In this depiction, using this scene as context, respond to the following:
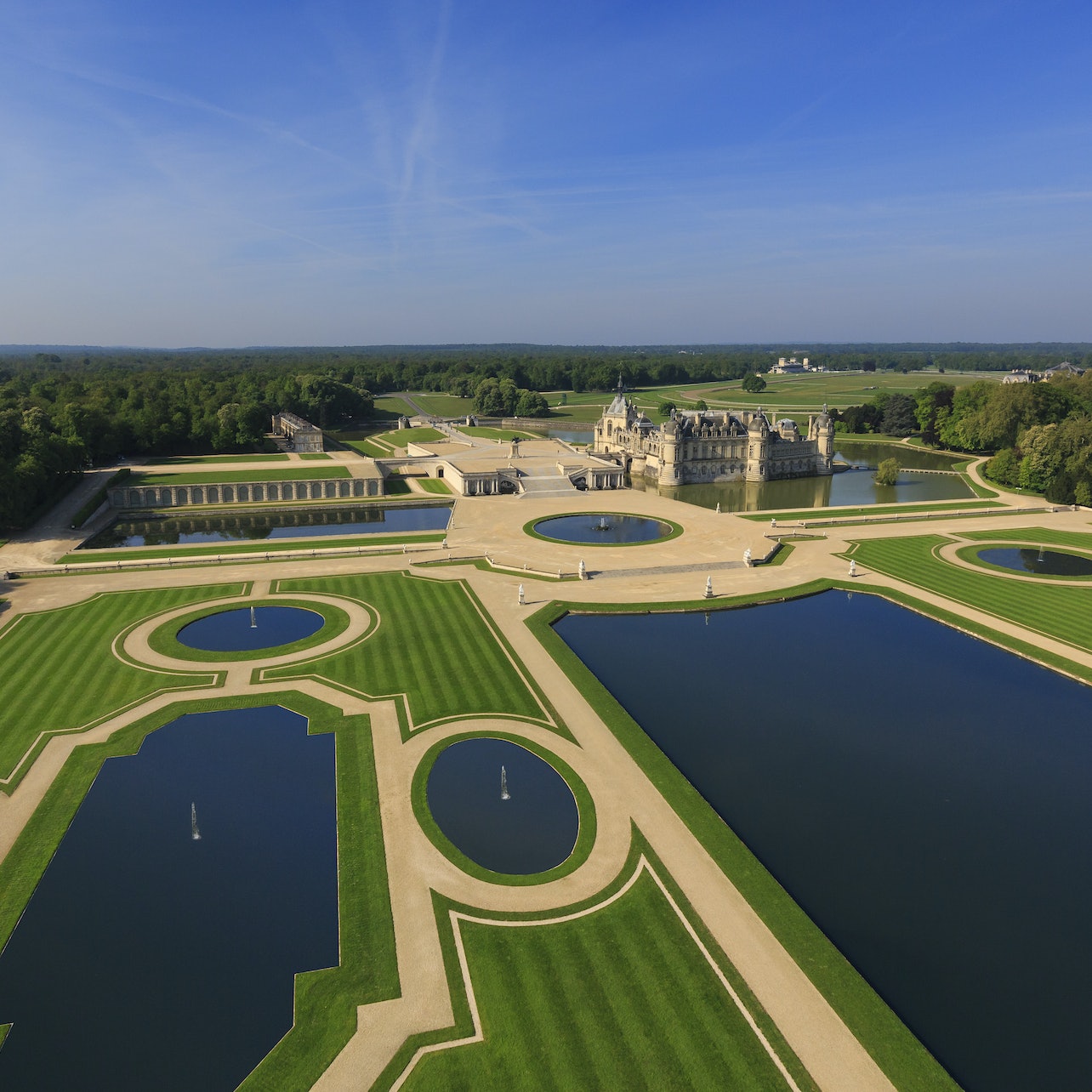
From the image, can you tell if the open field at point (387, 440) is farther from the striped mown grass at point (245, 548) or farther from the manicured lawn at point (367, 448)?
the striped mown grass at point (245, 548)

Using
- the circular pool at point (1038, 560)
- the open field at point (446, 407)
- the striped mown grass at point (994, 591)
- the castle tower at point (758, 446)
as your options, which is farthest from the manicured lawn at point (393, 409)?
the circular pool at point (1038, 560)

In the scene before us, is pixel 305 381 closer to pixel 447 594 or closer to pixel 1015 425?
pixel 447 594

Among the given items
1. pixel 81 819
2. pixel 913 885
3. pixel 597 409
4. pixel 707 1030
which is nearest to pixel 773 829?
pixel 913 885

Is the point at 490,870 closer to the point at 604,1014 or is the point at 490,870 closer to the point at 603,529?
the point at 604,1014

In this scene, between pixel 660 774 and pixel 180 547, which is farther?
pixel 180 547

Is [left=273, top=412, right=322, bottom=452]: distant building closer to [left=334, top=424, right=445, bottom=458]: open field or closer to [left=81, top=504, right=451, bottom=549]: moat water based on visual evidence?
[left=334, top=424, right=445, bottom=458]: open field

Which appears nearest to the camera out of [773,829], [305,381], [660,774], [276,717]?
[773,829]

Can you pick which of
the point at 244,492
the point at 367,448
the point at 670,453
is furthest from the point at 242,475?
the point at 670,453
